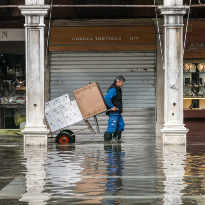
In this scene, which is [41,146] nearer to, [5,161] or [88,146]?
[88,146]

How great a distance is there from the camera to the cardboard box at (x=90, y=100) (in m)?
11.8

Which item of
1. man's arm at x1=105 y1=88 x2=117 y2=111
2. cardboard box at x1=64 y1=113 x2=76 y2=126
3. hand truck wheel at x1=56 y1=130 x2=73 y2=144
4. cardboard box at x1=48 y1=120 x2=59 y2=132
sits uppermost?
man's arm at x1=105 y1=88 x2=117 y2=111

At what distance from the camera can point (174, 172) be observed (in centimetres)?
732

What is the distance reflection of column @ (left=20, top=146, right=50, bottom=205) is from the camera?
546 cm

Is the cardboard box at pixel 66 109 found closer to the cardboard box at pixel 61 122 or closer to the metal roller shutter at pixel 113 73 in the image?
the cardboard box at pixel 61 122

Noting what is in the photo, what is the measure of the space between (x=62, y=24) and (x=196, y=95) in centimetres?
496

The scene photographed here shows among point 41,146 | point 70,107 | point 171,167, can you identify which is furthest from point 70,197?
point 70,107

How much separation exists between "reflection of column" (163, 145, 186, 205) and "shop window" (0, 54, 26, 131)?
603cm

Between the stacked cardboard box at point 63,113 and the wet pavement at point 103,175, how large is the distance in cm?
99

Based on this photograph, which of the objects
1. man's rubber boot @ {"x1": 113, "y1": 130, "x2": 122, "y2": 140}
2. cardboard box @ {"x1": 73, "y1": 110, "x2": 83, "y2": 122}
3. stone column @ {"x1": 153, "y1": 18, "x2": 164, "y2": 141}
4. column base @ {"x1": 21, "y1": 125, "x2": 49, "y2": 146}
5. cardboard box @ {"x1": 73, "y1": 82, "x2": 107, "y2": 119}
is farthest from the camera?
stone column @ {"x1": 153, "y1": 18, "x2": 164, "y2": 141}

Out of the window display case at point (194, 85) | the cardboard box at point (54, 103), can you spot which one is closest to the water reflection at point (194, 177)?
the cardboard box at point (54, 103)

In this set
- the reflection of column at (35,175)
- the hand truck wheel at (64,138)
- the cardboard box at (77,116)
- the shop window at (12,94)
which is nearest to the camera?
the reflection of column at (35,175)

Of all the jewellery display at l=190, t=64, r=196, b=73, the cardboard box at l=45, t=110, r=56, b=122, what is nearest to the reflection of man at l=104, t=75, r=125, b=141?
the cardboard box at l=45, t=110, r=56, b=122

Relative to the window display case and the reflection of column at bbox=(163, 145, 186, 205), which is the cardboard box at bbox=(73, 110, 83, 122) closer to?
the reflection of column at bbox=(163, 145, 186, 205)
